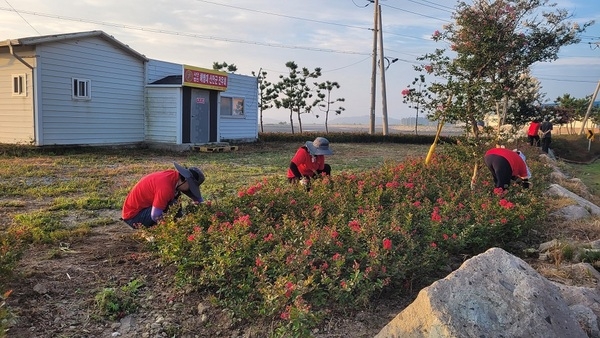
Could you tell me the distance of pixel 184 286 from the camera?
3.56 m

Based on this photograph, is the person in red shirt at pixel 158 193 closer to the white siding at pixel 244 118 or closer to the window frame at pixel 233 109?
the white siding at pixel 244 118

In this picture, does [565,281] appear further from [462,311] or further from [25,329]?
[25,329]

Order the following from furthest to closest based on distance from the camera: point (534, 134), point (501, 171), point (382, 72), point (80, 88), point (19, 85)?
point (382, 72) → point (534, 134) → point (80, 88) → point (19, 85) → point (501, 171)

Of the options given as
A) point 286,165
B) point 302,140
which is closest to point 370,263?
point 286,165

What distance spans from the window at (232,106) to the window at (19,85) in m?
7.82

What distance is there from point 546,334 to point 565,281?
64.1 inches

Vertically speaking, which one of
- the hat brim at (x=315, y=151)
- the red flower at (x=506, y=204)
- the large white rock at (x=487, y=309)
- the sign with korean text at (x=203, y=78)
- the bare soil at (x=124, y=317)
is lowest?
the bare soil at (x=124, y=317)

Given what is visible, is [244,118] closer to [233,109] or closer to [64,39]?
[233,109]

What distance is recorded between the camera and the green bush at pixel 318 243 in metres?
3.11

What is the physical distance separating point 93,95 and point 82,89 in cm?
39

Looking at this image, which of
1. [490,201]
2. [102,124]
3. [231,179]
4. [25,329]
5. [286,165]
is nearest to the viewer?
[25,329]

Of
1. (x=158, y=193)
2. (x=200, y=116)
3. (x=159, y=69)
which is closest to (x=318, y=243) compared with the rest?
(x=158, y=193)

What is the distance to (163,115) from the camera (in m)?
16.2

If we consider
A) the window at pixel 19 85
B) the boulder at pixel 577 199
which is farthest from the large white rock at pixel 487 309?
the window at pixel 19 85
